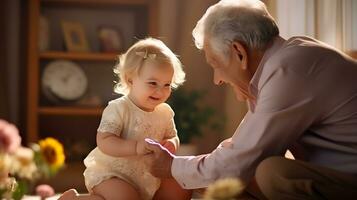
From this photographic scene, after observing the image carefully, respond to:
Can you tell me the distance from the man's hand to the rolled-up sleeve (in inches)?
6.5

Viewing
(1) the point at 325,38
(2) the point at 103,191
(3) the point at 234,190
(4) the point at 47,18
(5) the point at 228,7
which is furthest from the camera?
(4) the point at 47,18

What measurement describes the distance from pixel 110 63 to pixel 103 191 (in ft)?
8.14

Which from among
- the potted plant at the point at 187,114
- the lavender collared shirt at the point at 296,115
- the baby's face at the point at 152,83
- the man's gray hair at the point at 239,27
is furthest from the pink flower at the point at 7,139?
the potted plant at the point at 187,114

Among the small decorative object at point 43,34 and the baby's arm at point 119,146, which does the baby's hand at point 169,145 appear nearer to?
the baby's arm at point 119,146

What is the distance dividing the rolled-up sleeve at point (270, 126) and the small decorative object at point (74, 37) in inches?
105

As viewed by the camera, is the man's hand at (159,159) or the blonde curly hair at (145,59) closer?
the man's hand at (159,159)

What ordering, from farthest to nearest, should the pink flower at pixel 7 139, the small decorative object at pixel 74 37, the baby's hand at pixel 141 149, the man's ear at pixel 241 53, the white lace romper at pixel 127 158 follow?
the small decorative object at pixel 74 37 → the white lace romper at pixel 127 158 → the baby's hand at pixel 141 149 → the man's ear at pixel 241 53 → the pink flower at pixel 7 139

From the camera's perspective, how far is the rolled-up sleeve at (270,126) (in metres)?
1.67

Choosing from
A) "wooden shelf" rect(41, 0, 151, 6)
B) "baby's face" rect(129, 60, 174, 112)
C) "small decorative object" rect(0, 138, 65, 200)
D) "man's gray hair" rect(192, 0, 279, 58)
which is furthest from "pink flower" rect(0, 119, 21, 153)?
"wooden shelf" rect(41, 0, 151, 6)

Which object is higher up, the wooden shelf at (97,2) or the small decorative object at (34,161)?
the small decorative object at (34,161)

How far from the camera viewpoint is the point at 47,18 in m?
4.36

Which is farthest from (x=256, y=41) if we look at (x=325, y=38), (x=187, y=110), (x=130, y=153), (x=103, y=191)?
(x=187, y=110)

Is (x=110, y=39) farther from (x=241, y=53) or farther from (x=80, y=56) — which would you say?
(x=241, y=53)

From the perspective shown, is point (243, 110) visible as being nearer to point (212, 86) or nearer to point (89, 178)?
point (212, 86)
